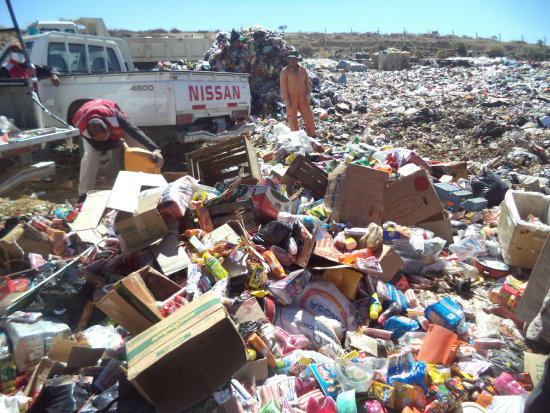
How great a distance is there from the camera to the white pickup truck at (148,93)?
509 centimetres

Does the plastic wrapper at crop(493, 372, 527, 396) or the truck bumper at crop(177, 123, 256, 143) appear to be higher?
the truck bumper at crop(177, 123, 256, 143)

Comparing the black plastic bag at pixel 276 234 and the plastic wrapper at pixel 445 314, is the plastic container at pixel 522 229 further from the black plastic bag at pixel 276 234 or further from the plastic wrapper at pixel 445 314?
the black plastic bag at pixel 276 234

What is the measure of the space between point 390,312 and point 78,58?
20.7ft

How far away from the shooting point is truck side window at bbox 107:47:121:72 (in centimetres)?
674

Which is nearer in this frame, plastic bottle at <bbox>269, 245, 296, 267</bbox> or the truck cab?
plastic bottle at <bbox>269, 245, 296, 267</bbox>

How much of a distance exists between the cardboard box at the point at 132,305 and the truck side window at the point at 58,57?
4.91 m

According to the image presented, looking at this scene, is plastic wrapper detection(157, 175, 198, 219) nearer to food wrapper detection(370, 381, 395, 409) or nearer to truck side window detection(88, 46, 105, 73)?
food wrapper detection(370, 381, 395, 409)

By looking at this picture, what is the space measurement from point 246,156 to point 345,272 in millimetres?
2230

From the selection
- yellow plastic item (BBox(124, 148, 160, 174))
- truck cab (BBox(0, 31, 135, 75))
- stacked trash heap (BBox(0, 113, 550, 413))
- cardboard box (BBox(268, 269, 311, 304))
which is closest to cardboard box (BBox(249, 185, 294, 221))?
stacked trash heap (BBox(0, 113, 550, 413))

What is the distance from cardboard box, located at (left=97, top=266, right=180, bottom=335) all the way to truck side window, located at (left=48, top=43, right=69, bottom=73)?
491cm

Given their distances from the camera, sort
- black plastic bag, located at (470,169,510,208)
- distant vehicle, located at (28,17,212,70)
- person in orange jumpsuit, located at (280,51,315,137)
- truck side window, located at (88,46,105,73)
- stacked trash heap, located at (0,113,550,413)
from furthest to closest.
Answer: distant vehicle, located at (28,17,212,70) < person in orange jumpsuit, located at (280,51,315,137) < truck side window, located at (88,46,105,73) < black plastic bag, located at (470,169,510,208) < stacked trash heap, located at (0,113,550,413)

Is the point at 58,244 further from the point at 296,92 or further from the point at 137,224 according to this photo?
the point at 296,92

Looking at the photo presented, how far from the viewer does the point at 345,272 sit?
315cm

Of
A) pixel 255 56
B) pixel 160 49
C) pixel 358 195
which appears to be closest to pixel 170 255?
pixel 358 195
